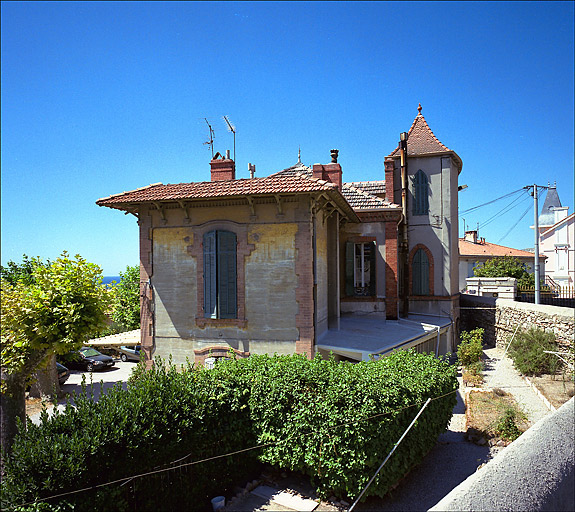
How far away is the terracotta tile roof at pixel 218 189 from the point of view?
10.6 meters

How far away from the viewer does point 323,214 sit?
13.1 m

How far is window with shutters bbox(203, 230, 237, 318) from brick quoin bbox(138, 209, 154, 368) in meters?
1.82

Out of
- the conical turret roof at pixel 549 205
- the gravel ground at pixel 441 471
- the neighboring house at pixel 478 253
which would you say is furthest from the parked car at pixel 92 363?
the neighboring house at pixel 478 253

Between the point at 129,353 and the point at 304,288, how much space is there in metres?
15.1

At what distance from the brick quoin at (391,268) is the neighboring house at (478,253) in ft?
63.1

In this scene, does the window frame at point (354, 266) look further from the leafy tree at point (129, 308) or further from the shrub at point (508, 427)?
the leafy tree at point (129, 308)

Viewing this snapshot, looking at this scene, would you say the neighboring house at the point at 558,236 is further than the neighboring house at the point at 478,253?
No

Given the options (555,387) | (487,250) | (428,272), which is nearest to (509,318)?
(428,272)

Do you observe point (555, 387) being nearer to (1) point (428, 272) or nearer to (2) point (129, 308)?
(1) point (428, 272)

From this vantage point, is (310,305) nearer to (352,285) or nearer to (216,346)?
(216,346)

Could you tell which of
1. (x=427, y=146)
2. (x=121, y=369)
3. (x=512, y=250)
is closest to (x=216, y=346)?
(x=121, y=369)

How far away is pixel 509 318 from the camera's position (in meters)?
17.9

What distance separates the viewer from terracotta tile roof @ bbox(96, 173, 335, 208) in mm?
10555

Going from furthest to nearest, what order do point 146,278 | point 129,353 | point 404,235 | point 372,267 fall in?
point 129,353
point 404,235
point 372,267
point 146,278
